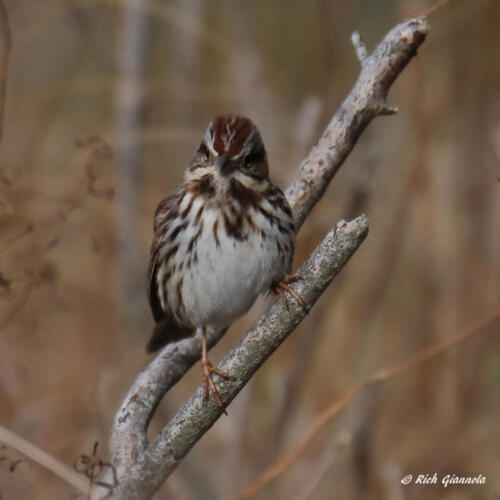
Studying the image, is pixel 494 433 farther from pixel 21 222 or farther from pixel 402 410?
pixel 21 222

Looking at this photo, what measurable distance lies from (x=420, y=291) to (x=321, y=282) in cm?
301

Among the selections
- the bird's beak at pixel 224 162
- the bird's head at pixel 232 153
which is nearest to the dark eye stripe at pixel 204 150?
the bird's head at pixel 232 153

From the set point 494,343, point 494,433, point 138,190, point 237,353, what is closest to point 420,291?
point 494,343

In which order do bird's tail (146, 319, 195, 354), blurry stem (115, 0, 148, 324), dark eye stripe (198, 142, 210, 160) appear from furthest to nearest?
blurry stem (115, 0, 148, 324) → bird's tail (146, 319, 195, 354) → dark eye stripe (198, 142, 210, 160)

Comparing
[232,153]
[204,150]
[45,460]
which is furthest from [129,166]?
[45,460]

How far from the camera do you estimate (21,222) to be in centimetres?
360

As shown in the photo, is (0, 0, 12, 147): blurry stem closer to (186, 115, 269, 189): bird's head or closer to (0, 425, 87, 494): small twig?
(186, 115, 269, 189): bird's head

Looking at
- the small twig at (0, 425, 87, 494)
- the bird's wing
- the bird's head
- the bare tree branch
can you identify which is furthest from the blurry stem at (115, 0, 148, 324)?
the small twig at (0, 425, 87, 494)

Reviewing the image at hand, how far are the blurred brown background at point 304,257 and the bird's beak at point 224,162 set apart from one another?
3.31ft

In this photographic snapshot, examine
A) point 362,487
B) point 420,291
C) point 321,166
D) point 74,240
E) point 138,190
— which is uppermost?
point 74,240

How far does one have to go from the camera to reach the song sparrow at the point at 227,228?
9.45 feet

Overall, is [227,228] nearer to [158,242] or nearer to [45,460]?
[158,242]

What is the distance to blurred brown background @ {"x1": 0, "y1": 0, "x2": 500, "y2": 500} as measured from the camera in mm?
4297

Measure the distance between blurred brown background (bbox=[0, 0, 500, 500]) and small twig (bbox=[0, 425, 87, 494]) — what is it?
1.72 m
